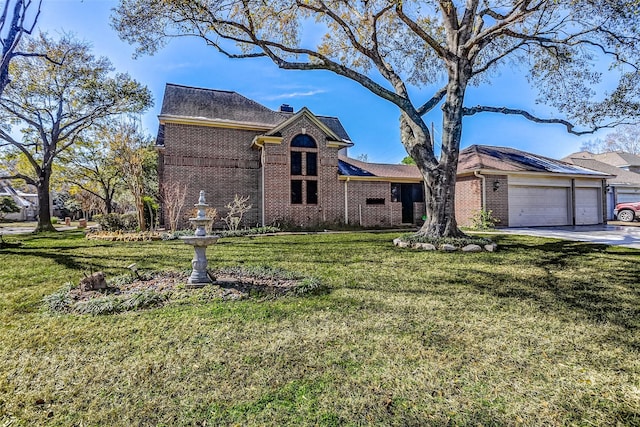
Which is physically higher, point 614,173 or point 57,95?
point 57,95

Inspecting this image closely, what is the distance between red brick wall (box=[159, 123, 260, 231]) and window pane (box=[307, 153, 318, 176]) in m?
2.57

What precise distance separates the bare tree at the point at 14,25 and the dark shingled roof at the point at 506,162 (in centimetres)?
1713

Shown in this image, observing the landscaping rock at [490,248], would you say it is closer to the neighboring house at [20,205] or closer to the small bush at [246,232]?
the small bush at [246,232]

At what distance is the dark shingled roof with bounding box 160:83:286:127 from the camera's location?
14.5 m

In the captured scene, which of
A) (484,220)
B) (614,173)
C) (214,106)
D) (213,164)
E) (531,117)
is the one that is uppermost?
(214,106)

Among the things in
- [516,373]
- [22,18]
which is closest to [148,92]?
[22,18]

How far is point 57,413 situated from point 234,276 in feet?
11.1

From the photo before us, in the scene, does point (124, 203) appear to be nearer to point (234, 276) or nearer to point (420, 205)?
point (420, 205)

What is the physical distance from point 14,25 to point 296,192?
1065cm

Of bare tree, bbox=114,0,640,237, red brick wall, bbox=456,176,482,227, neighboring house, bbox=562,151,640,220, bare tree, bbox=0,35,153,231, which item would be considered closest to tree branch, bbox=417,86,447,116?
bare tree, bbox=114,0,640,237

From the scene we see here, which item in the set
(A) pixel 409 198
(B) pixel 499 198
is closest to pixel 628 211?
(B) pixel 499 198

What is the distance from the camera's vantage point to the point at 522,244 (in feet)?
30.7

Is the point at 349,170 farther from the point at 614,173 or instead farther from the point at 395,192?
the point at 614,173

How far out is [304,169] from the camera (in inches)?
584
